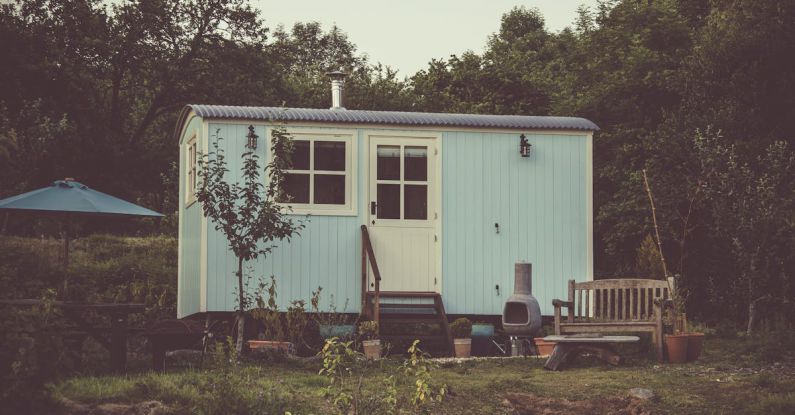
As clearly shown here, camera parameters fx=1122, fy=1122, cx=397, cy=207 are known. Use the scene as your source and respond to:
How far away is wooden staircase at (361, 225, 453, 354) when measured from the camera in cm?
1231

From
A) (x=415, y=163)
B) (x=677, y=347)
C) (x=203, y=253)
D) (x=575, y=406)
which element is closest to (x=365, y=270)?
(x=415, y=163)

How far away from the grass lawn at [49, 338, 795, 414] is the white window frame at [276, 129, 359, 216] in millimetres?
2518

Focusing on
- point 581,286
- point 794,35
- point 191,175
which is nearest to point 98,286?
point 191,175

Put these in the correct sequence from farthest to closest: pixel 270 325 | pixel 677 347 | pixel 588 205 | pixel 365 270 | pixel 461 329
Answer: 1. pixel 588 205
2. pixel 365 270
3. pixel 461 329
4. pixel 270 325
5. pixel 677 347

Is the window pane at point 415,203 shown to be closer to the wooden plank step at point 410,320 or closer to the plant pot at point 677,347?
the wooden plank step at point 410,320

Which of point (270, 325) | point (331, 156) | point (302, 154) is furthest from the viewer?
point (331, 156)

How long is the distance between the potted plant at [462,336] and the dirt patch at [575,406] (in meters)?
3.53

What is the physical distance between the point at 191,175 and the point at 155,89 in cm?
1392

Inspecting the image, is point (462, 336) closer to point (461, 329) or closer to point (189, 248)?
point (461, 329)

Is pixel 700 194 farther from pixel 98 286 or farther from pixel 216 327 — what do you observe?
pixel 98 286

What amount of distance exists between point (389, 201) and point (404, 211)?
210mm

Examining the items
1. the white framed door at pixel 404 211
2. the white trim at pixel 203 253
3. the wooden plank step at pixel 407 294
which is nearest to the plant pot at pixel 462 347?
the wooden plank step at pixel 407 294

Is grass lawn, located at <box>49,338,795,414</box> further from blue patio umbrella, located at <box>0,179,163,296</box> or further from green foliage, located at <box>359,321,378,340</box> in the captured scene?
blue patio umbrella, located at <box>0,179,163,296</box>

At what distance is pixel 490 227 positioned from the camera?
13.3 meters
